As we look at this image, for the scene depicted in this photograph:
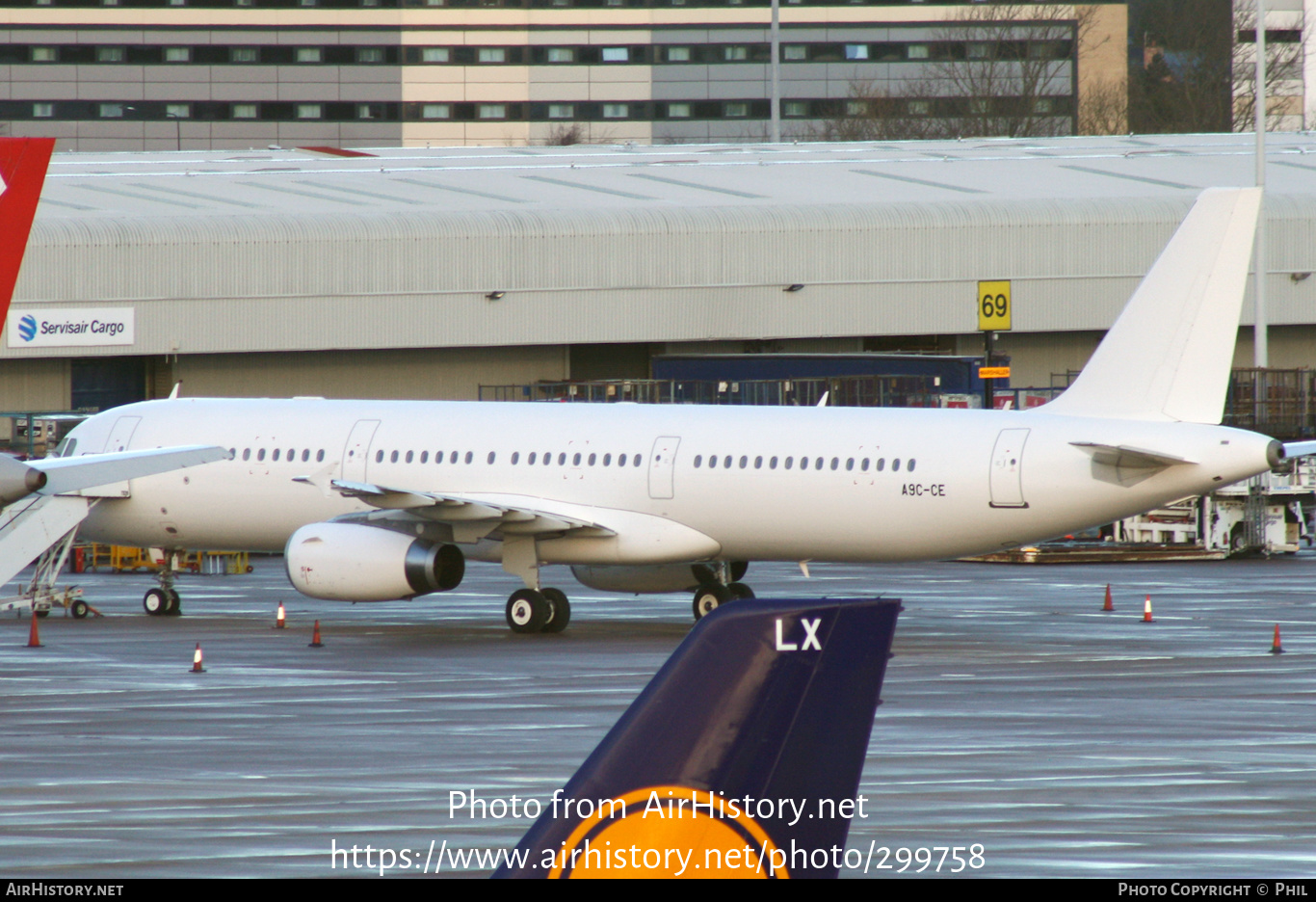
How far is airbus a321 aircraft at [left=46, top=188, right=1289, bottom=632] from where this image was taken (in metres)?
29.3

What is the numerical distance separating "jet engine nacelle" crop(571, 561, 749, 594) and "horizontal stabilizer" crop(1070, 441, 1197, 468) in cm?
639

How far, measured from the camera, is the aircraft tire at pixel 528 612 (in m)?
31.4

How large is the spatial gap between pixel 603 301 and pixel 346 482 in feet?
100

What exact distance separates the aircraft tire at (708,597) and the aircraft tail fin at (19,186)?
1625cm

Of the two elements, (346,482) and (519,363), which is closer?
(346,482)

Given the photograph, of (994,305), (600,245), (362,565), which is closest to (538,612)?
(362,565)

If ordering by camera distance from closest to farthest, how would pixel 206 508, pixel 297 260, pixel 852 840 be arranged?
pixel 852 840 → pixel 206 508 → pixel 297 260

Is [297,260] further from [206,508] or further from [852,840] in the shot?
[852,840]

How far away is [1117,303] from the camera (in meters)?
63.2

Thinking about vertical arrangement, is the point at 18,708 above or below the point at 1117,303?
below

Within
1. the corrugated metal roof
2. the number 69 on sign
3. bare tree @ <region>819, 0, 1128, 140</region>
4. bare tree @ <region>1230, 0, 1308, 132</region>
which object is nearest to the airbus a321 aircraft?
the number 69 on sign

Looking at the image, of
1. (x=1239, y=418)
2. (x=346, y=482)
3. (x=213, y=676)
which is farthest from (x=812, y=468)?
(x=1239, y=418)

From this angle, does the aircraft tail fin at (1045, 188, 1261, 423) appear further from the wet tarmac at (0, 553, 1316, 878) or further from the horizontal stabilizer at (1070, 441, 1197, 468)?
the wet tarmac at (0, 553, 1316, 878)

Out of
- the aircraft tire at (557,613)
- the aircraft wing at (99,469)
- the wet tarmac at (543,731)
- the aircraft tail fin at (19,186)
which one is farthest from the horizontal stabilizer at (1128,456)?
the aircraft tail fin at (19,186)
